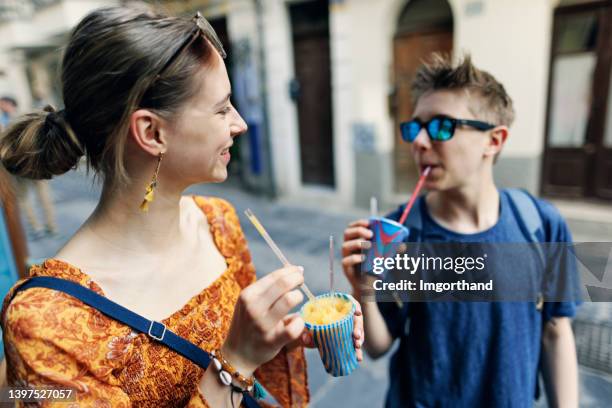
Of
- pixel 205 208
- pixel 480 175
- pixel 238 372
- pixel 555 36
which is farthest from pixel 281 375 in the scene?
pixel 555 36

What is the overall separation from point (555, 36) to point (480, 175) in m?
4.97

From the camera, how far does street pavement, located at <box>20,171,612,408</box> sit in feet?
9.12

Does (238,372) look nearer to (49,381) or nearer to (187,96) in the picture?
(49,381)

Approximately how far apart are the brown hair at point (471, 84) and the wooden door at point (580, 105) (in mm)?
4682

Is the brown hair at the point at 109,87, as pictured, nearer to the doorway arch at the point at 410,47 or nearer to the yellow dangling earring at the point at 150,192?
the yellow dangling earring at the point at 150,192

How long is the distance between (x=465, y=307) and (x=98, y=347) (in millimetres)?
1142

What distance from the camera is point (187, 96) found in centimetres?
110

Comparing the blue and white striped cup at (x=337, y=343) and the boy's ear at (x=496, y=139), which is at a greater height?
the boy's ear at (x=496, y=139)

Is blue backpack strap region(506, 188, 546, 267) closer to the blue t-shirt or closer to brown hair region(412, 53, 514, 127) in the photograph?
the blue t-shirt

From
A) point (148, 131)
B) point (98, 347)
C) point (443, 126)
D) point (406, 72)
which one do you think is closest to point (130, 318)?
point (98, 347)

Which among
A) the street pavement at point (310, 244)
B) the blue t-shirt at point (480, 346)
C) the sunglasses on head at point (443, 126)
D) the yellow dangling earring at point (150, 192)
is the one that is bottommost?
the street pavement at point (310, 244)

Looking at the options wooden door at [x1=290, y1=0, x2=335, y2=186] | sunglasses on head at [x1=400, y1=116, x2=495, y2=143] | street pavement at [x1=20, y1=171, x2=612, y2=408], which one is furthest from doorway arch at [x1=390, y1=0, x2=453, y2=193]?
sunglasses on head at [x1=400, y1=116, x2=495, y2=143]

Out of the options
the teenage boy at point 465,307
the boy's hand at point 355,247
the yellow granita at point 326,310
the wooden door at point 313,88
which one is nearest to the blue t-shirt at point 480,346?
the teenage boy at point 465,307

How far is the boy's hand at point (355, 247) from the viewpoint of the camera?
4.57ft
